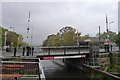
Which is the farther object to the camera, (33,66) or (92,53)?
(92,53)

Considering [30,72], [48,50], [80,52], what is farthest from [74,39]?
[30,72]

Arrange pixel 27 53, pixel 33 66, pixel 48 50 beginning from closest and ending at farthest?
pixel 33 66
pixel 27 53
pixel 48 50

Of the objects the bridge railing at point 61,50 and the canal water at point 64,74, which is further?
the bridge railing at point 61,50

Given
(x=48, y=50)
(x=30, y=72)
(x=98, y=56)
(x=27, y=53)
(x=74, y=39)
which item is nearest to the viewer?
(x=30, y=72)

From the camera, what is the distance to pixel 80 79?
1451 centimetres

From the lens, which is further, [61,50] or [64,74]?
[61,50]

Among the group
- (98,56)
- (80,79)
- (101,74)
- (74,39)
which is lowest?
(80,79)

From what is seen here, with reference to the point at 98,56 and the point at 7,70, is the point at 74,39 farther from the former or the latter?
the point at 7,70

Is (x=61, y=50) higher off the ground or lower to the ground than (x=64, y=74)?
higher

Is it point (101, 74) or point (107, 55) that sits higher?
point (107, 55)

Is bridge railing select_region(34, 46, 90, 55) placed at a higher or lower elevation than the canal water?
higher

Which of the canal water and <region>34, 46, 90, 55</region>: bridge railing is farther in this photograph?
<region>34, 46, 90, 55</region>: bridge railing

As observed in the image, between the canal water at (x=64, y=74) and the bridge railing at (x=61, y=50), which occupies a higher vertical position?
the bridge railing at (x=61, y=50)

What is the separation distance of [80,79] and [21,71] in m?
9.63
